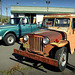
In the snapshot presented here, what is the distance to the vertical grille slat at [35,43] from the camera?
3623 mm

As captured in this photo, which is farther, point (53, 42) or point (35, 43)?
point (35, 43)

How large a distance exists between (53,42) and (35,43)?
666 mm

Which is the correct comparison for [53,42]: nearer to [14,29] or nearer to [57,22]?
[57,22]

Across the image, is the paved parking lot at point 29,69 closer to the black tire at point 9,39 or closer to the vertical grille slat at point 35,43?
the vertical grille slat at point 35,43

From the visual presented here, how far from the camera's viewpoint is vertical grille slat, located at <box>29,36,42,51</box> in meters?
3.62

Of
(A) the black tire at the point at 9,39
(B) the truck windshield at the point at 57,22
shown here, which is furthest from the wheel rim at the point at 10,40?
(B) the truck windshield at the point at 57,22

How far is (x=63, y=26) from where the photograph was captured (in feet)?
14.3

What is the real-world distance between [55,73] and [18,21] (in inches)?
207

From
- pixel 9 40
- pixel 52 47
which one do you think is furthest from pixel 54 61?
pixel 9 40

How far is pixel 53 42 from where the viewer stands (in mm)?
3541

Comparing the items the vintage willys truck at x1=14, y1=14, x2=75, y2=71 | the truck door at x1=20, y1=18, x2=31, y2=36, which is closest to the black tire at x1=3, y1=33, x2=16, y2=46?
the truck door at x1=20, y1=18, x2=31, y2=36

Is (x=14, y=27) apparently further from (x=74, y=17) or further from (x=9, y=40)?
(x=74, y=17)

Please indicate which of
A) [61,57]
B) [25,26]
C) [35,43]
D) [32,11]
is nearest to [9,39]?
[25,26]

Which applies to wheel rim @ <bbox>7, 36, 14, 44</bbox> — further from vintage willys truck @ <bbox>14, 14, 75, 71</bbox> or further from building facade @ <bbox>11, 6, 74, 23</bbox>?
building facade @ <bbox>11, 6, 74, 23</bbox>
